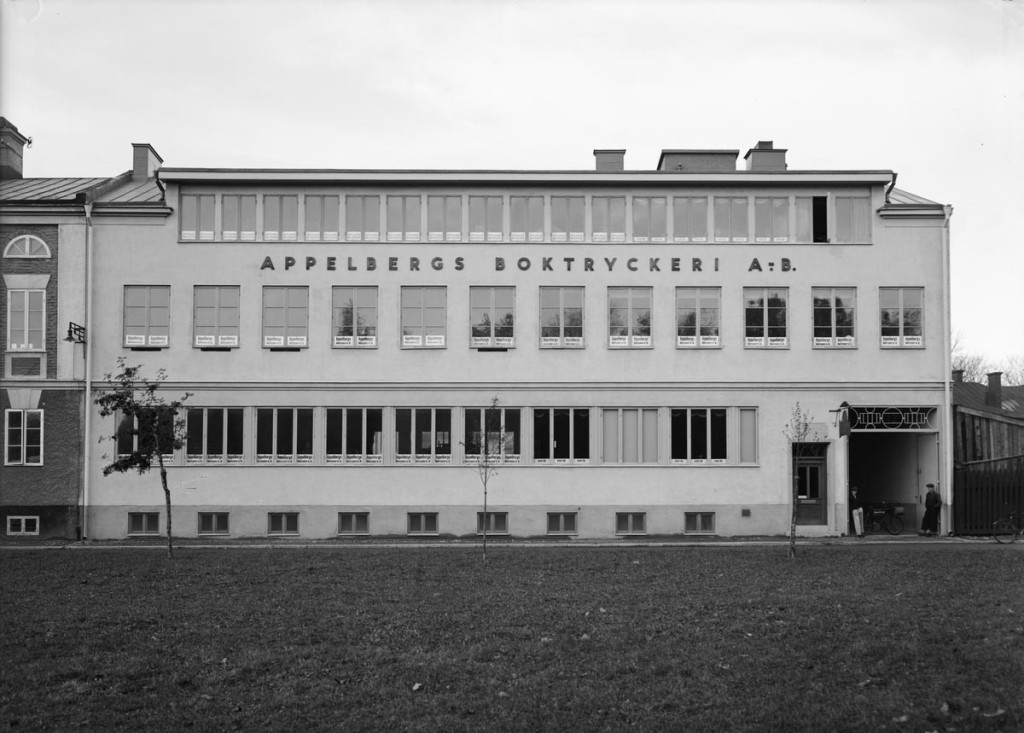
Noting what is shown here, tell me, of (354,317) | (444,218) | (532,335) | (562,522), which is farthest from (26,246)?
(562,522)

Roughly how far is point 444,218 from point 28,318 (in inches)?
538

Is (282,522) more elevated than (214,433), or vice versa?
(214,433)

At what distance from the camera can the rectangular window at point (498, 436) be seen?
32.2m

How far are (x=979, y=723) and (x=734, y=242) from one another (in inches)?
974

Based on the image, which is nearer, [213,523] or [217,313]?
[213,523]

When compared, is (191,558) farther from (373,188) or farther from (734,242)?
(734,242)

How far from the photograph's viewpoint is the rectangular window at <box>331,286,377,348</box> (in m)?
32.7

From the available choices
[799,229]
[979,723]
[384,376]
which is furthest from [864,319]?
[979,723]

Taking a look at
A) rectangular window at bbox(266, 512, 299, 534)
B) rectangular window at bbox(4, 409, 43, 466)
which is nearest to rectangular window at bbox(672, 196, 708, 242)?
rectangular window at bbox(266, 512, 299, 534)

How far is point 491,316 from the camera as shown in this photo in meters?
32.8

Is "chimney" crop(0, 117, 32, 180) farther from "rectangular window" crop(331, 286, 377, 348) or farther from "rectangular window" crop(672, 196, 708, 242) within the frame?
"rectangular window" crop(672, 196, 708, 242)

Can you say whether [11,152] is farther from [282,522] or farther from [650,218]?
[650,218]

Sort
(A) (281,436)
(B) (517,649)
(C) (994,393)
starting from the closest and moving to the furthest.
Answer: (B) (517,649) → (A) (281,436) → (C) (994,393)

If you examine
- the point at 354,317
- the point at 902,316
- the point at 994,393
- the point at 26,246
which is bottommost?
the point at 994,393
